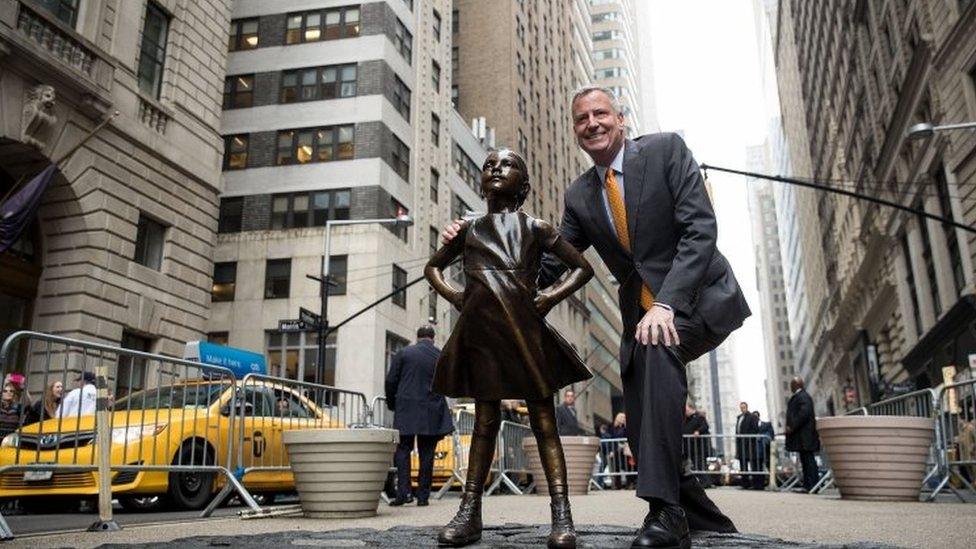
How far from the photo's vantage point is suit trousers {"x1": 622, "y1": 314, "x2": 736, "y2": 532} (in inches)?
134

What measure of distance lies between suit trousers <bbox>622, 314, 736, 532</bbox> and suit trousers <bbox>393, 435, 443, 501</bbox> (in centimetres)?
635

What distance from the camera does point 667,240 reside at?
3.93 m

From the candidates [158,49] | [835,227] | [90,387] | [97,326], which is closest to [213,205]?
[158,49]

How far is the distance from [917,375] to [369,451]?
29.0 m

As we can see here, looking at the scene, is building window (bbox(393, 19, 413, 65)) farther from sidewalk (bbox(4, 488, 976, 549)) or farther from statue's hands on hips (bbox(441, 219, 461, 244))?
statue's hands on hips (bbox(441, 219, 461, 244))

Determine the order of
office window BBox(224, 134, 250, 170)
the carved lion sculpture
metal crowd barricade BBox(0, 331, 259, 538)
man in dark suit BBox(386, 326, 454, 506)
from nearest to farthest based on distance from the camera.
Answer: metal crowd barricade BBox(0, 331, 259, 538), man in dark suit BBox(386, 326, 454, 506), the carved lion sculpture, office window BBox(224, 134, 250, 170)

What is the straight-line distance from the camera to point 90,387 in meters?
9.54

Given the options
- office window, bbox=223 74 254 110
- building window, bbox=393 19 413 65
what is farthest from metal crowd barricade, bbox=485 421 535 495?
office window, bbox=223 74 254 110

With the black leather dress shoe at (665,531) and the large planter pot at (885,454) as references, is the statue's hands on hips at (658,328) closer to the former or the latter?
the black leather dress shoe at (665,531)

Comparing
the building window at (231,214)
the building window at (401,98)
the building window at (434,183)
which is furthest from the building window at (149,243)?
the building window at (434,183)

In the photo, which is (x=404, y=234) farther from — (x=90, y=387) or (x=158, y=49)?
(x=90, y=387)

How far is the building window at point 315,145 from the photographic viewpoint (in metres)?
34.1

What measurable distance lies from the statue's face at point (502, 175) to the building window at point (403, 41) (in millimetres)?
33421

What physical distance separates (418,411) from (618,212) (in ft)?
21.2
